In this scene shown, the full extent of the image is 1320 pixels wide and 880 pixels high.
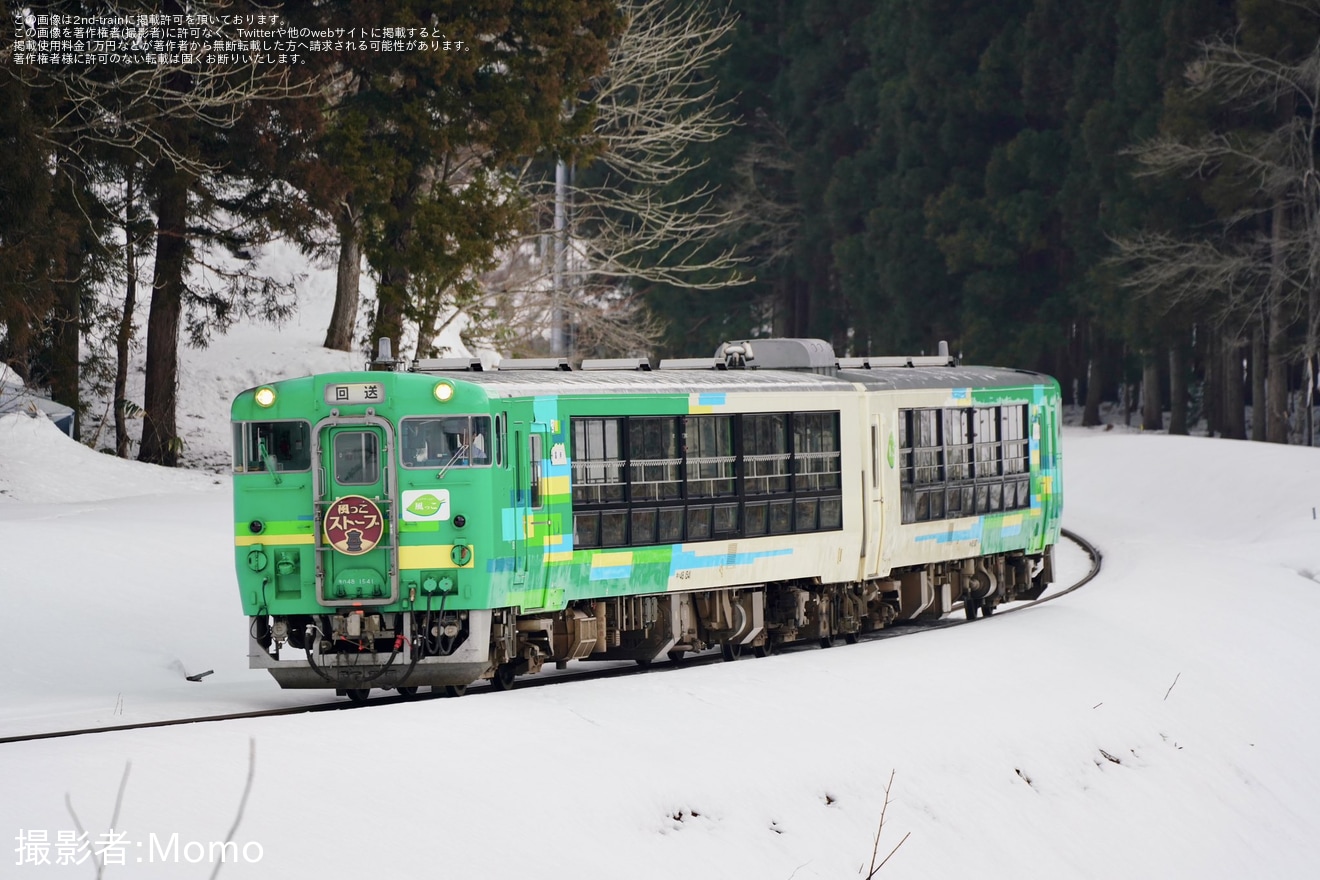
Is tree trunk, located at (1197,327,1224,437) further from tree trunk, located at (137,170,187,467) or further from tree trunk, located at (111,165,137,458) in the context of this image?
tree trunk, located at (111,165,137,458)

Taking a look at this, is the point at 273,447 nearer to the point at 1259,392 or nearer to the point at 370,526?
Answer: the point at 370,526

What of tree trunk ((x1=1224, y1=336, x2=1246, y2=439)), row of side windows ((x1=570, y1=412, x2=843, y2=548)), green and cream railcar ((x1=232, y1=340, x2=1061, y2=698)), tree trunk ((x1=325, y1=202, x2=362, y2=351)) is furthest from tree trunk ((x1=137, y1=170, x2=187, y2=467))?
tree trunk ((x1=1224, y1=336, x2=1246, y2=439))

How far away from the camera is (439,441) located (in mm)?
13195

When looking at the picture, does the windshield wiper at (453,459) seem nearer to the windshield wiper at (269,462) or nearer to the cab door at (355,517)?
the cab door at (355,517)

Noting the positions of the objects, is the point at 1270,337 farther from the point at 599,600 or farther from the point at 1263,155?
the point at 599,600

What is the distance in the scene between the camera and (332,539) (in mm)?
13078

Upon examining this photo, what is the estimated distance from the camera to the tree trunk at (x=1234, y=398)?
4244 centimetres

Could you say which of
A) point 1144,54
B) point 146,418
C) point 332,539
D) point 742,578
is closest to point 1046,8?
point 1144,54

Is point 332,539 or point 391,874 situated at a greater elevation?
point 332,539

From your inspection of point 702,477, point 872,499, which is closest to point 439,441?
point 702,477

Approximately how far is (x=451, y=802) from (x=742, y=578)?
21.1 ft

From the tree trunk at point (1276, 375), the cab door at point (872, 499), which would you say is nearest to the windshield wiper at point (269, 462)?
the cab door at point (872, 499)

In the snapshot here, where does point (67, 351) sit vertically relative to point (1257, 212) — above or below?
below

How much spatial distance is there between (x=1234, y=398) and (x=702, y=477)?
3064 centimetres
